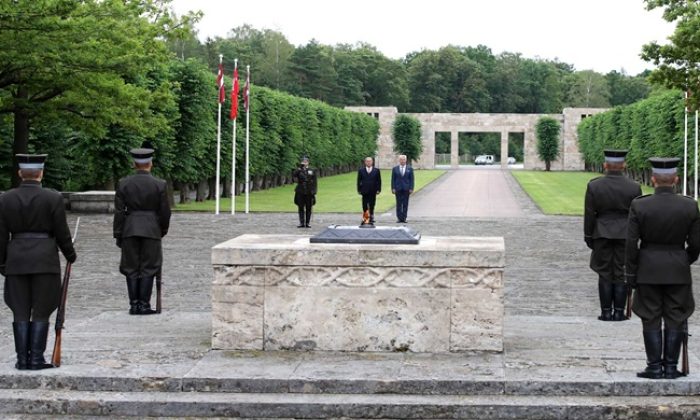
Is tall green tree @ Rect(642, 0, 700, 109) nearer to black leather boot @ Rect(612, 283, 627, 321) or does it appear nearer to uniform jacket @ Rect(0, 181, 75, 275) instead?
black leather boot @ Rect(612, 283, 627, 321)

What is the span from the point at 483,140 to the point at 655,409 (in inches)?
4552

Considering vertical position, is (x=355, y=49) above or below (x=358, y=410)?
above

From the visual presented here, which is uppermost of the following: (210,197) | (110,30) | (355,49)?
(355,49)

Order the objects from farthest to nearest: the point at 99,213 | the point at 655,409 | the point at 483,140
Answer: the point at 483,140, the point at 99,213, the point at 655,409

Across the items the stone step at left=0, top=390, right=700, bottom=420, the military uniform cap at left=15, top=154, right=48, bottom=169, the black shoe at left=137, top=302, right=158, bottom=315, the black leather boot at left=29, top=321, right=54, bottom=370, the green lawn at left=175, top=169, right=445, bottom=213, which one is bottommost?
the green lawn at left=175, top=169, right=445, bottom=213

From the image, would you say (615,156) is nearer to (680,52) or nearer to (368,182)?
(680,52)

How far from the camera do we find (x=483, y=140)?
398ft

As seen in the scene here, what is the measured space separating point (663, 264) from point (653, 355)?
64cm

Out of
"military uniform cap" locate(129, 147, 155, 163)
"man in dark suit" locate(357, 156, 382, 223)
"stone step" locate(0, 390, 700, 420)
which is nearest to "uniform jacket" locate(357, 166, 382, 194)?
"man in dark suit" locate(357, 156, 382, 223)

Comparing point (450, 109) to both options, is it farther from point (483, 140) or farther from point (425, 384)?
point (425, 384)

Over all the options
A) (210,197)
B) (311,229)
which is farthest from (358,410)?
(210,197)

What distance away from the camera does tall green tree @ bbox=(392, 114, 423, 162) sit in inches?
3536

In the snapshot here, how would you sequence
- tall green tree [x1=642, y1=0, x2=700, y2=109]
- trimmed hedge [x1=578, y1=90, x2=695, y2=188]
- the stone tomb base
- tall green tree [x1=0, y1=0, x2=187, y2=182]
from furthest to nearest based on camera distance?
trimmed hedge [x1=578, y1=90, x2=695, y2=188], tall green tree [x1=0, y1=0, x2=187, y2=182], tall green tree [x1=642, y1=0, x2=700, y2=109], the stone tomb base

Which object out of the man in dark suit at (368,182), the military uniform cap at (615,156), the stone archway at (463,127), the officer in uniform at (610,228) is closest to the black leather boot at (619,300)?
the officer in uniform at (610,228)
